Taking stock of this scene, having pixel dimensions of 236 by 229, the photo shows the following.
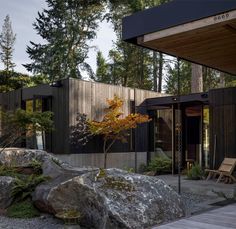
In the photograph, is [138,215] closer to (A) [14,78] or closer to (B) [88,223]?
(B) [88,223]

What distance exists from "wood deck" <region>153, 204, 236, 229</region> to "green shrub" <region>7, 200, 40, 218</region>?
2554 mm

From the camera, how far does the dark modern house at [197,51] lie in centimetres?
550

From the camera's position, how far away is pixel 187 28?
5.69 m

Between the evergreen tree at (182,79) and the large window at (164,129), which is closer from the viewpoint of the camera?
the large window at (164,129)

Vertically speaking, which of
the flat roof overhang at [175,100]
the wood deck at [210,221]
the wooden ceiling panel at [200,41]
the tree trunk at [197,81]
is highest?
the tree trunk at [197,81]

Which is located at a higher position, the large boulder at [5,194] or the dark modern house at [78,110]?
the dark modern house at [78,110]

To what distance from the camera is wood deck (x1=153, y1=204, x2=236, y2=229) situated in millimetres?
4532

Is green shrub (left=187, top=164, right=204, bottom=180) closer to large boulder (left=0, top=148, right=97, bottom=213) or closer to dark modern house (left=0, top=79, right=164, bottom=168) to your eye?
dark modern house (left=0, top=79, right=164, bottom=168)

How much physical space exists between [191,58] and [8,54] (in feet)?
79.2

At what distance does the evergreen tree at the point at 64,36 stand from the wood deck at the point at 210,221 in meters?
19.7

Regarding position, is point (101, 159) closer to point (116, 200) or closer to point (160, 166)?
point (160, 166)

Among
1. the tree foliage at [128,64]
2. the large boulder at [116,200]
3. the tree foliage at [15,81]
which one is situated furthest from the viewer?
the tree foliage at [128,64]

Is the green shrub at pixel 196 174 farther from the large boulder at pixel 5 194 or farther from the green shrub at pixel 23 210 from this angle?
the large boulder at pixel 5 194

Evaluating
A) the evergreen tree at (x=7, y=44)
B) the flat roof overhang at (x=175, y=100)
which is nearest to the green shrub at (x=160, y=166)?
the flat roof overhang at (x=175, y=100)
